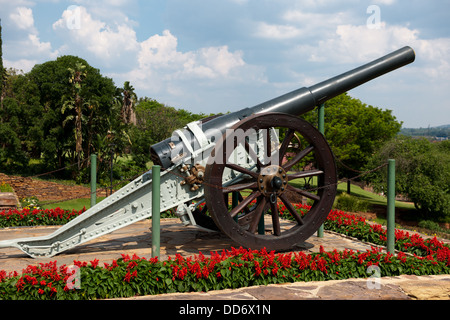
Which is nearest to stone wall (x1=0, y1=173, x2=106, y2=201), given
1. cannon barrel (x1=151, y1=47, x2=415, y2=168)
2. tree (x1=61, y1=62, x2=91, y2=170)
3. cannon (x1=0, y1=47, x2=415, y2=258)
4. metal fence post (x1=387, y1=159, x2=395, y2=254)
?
tree (x1=61, y1=62, x2=91, y2=170)

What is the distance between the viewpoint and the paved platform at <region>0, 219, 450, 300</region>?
4414mm

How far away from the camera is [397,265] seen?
5.32 meters

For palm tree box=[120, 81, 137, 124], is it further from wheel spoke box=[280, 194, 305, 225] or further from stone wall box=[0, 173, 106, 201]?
wheel spoke box=[280, 194, 305, 225]

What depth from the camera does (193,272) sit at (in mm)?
4625

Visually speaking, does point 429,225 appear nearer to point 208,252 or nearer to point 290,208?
point 290,208

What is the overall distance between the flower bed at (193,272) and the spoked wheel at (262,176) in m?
0.49

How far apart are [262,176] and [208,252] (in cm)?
144

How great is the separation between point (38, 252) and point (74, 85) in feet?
63.0

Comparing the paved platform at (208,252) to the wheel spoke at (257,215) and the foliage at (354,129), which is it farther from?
the foliage at (354,129)

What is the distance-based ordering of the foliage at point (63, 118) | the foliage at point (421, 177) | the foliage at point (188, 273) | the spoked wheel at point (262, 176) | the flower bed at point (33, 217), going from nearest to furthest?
the foliage at point (188, 273)
the spoked wheel at point (262, 176)
the flower bed at point (33, 217)
the foliage at point (421, 177)
the foliage at point (63, 118)

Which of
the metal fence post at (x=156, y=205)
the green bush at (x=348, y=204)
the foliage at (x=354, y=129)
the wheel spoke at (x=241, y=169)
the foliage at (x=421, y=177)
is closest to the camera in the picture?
the metal fence post at (x=156, y=205)

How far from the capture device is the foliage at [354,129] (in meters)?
26.6

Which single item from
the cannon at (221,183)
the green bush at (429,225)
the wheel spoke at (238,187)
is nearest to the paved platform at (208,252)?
the cannon at (221,183)

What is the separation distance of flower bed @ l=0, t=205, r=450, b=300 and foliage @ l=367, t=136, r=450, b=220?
62.3 ft
